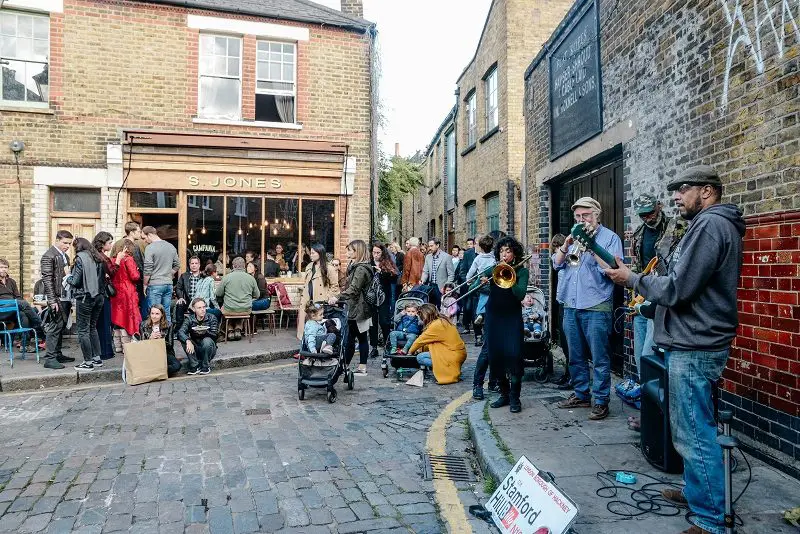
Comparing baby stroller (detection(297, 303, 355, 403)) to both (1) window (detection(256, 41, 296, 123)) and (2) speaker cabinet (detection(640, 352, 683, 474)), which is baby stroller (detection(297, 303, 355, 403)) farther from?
(1) window (detection(256, 41, 296, 123))

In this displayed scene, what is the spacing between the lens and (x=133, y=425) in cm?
551

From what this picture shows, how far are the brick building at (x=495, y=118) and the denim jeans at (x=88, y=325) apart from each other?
30.9 feet

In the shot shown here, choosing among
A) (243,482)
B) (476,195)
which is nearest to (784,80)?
(243,482)

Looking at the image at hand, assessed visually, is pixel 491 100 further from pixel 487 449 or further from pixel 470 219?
pixel 487 449

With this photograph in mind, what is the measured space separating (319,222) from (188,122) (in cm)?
363

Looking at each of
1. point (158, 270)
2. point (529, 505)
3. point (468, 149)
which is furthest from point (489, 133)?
point (529, 505)

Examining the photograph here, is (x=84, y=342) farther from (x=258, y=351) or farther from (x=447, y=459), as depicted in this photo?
(x=447, y=459)

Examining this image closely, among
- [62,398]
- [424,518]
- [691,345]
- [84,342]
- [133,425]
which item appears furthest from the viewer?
[84,342]

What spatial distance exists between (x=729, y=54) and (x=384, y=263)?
6473 mm

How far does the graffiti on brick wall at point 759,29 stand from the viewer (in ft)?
13.0

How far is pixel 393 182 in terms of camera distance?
23.3m

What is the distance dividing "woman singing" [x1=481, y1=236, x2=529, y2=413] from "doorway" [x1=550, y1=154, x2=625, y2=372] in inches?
Result: 77.5

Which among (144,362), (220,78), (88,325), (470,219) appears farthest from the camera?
(470,219)

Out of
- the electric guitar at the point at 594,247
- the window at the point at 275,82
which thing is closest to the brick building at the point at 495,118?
the window at the point at 275,82
